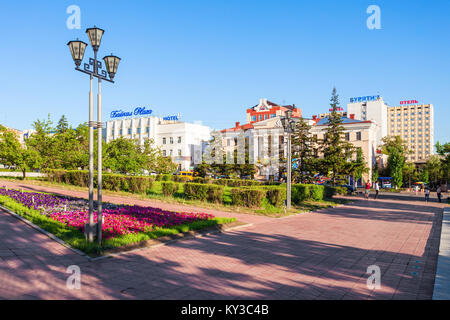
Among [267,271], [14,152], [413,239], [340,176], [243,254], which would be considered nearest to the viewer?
[267,271]

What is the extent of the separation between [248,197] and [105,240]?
941 centimetres

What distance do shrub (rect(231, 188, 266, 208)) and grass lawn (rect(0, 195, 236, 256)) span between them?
4.30 meters

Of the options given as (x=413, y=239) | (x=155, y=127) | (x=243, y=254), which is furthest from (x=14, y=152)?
(x=155, y=127)

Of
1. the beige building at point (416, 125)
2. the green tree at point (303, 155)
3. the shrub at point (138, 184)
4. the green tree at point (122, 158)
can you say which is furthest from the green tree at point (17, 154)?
the beige building at point (416, 125)

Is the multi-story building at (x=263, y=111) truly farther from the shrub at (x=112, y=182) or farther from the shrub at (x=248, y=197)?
the shrub at (x=248, y=197)

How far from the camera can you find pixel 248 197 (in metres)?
16.4

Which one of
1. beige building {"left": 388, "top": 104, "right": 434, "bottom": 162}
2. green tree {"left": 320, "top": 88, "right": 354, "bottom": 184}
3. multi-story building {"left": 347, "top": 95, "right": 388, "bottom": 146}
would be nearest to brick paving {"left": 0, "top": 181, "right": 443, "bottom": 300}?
green tree {"left": 320, "top": 88, "right": 354, "bottom": 184}

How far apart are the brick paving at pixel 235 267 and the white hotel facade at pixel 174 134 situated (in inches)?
2205

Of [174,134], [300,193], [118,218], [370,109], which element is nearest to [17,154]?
[118,218]

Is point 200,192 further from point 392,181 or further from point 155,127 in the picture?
point 155,127

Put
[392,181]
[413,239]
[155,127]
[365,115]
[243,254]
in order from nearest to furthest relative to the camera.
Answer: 1. [243,254]
2. [413,239]
3. [392,181]
4. [155,127]
5. [365,115]

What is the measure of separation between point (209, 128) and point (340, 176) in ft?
143

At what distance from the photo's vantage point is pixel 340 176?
3434cm

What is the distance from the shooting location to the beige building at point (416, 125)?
12875 centimetres
